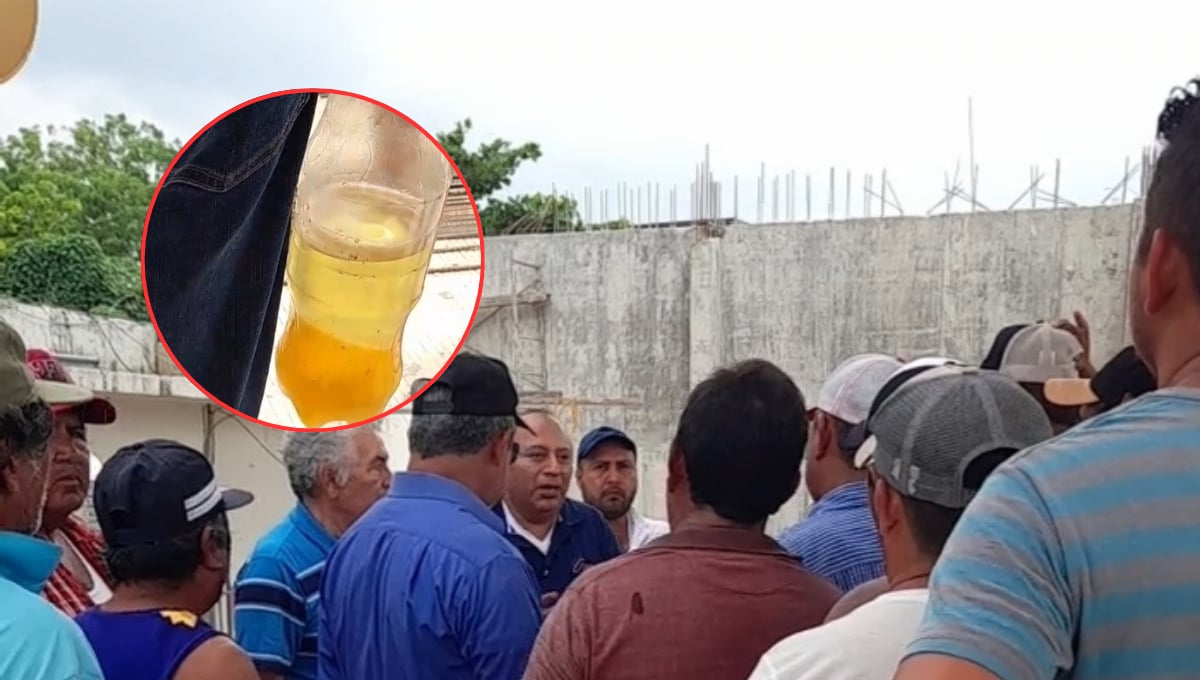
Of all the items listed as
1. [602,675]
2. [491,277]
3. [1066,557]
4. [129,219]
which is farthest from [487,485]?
[129,219]

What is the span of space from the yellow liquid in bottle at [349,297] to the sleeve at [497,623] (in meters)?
0.57

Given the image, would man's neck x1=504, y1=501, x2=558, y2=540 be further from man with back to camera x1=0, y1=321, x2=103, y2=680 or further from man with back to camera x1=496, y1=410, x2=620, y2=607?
man with back to camera x1=0, y1=321, x2=103, y2=680

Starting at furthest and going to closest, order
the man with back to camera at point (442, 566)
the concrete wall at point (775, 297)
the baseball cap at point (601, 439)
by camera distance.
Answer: the concrete wall at point (775, 297) → the baseball cap at point (601, 439) → the man with back to camera at point (442, 566)

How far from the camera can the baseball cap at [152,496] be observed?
2.29 m

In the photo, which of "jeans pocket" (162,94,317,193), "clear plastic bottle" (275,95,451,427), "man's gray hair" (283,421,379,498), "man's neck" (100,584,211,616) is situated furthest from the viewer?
"man's gray hair" (283,421,379,498)

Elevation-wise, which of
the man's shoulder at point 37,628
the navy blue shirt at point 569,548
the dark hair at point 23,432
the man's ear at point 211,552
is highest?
the dark hair at point 23,432

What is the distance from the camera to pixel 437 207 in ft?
6.52

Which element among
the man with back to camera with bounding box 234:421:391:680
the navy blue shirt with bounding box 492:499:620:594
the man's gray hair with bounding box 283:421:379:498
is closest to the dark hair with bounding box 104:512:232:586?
the man with back to camera with bounding box 234:421:391:680

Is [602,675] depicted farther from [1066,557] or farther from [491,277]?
[491,277]

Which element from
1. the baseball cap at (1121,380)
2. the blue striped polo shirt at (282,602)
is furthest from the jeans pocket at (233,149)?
the blue striped polo shirt at (282,602)

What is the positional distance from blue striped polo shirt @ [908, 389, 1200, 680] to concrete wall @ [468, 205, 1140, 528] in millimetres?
11517

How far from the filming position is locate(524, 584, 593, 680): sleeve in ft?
6.22

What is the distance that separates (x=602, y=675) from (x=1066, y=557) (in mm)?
1005

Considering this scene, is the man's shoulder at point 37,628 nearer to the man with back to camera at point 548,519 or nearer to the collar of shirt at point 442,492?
the collar of shirt at point 442,492
